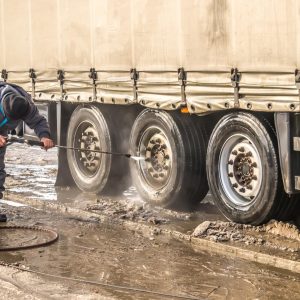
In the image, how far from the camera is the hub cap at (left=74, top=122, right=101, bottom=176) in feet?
36.6

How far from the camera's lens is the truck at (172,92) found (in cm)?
758

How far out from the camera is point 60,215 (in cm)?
985

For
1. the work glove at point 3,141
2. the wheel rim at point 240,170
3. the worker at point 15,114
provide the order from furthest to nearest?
the work glove at point 3,141
the worker at point 15,114
the wheel rim at point 240,170

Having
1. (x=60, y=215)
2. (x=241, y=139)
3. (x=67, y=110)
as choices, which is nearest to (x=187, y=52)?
(x=241, y=139)

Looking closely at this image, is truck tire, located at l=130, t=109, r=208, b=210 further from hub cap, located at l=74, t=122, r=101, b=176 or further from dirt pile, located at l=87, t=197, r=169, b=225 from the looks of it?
hub cap, located at l=74, t=122, r=101, b=176

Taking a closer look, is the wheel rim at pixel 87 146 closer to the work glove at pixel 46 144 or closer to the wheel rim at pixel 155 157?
the wheel rim at pixel 155 157

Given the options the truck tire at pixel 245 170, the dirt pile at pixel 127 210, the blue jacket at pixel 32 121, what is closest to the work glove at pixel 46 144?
the blue jacket at pixel 32 121

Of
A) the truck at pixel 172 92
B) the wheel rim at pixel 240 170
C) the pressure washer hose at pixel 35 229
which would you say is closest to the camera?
the truck at pixel 172 92

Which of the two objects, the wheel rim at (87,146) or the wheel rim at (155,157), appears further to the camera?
the wheel rim at (87,146)

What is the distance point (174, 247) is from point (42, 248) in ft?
4.49

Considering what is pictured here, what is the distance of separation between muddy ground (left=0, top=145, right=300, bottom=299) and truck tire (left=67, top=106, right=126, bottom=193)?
32cm

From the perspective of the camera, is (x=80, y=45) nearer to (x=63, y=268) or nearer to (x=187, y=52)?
(x=187, y=52)

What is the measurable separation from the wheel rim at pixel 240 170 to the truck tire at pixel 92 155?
2519 mm

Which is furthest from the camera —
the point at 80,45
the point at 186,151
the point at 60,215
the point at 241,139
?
the point at 80,45
